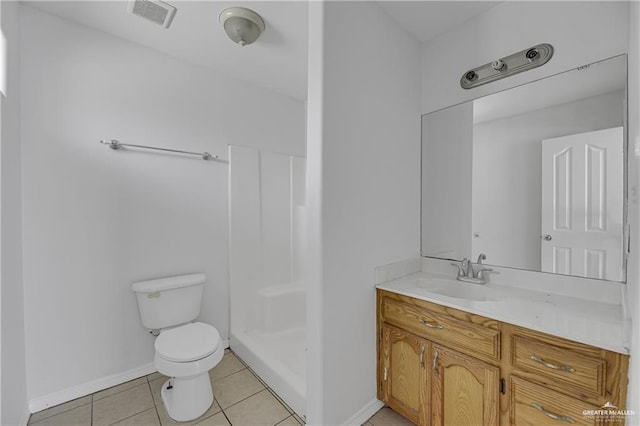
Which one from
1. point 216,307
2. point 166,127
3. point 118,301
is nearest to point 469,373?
point 216,307

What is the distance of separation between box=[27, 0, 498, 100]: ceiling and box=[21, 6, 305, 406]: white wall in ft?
0.37

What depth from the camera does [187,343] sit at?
5.51 ft

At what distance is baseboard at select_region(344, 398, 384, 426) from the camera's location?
151cm

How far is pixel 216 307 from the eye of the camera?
2.33m

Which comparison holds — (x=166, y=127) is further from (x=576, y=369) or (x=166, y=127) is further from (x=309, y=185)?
(x=576, y=369)

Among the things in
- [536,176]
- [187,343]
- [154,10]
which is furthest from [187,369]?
[536,176]

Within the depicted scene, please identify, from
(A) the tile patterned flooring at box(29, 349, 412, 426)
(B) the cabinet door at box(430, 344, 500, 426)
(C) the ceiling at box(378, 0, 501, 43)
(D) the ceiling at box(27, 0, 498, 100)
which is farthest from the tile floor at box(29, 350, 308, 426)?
(C) the ceiling at box(378, 0, 501, 43)

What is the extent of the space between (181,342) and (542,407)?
1.84m

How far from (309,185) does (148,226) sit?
1.37 meters

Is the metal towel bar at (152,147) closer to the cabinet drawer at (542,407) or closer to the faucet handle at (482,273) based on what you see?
the faucet handle at (482,273)

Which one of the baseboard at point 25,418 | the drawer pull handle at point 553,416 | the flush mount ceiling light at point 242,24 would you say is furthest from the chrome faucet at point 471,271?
the baseboard at point 25,418

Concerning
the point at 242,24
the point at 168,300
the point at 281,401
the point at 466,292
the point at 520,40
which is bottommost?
the point at 281,401

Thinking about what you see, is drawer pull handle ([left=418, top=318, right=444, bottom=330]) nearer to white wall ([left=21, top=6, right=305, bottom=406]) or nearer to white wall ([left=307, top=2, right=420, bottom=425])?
white wall ([left=307, top=2, right=420, bottom=425])

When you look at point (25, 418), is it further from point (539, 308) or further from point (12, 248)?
point (539, 308)
